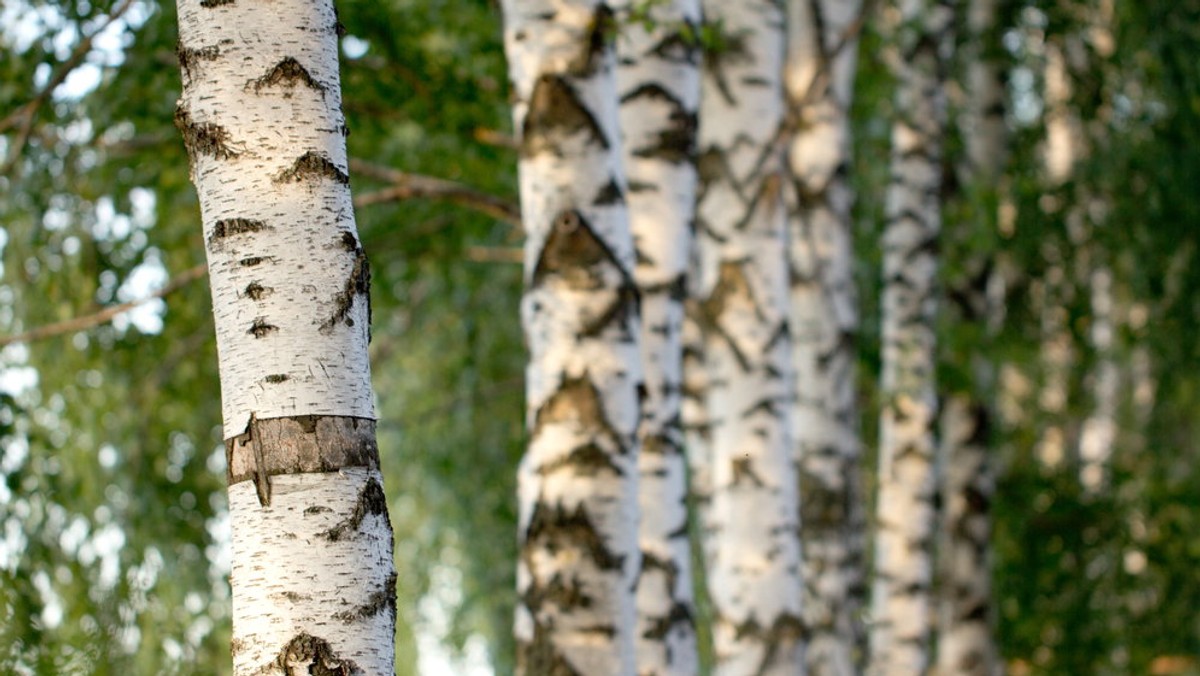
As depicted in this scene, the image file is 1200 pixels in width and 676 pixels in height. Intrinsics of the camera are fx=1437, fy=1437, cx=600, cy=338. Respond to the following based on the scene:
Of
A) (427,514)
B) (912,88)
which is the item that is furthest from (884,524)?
(427,514)

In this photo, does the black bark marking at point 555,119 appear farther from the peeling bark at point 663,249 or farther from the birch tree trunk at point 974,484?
the birch tree trunk at point 974,484

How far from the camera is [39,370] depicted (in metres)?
4.78

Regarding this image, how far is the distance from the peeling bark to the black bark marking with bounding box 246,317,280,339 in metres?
2.10

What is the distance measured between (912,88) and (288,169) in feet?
18.0

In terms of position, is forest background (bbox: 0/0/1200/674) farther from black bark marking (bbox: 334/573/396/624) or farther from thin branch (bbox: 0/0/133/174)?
black bark marking (bbox: 334/573/396/624)

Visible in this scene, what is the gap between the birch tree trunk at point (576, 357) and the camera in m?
3.16

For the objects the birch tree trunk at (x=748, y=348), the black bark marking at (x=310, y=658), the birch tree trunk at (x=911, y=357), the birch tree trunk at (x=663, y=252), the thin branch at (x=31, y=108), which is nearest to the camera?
the black bark marking at (x=310, y=658)

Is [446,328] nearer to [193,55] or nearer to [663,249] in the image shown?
[663,249]

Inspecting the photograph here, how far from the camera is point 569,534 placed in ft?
10.5

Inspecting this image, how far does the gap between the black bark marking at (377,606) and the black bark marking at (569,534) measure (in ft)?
3.74

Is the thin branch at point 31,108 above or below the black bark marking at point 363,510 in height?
above

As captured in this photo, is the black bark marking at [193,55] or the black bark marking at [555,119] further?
the black bark marking at [555,119]

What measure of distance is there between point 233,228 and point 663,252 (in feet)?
7.08

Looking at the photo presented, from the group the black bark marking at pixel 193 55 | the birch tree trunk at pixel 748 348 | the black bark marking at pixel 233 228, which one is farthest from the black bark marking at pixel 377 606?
the birch tree trunk at pixel 748 348
